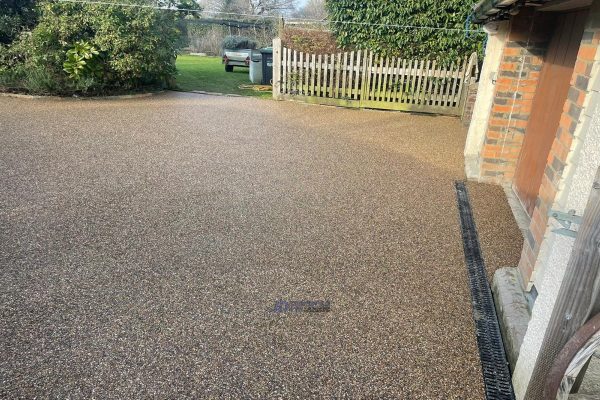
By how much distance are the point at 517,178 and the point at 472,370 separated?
3308 millimetres

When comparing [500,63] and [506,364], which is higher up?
[500,63]

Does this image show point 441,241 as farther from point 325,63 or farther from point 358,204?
point 325,63

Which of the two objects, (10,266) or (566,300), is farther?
(10,266)

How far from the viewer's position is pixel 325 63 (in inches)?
372

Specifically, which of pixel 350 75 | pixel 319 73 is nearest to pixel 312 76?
pixel 319 73

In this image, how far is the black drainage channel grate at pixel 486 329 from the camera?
2.15 meters

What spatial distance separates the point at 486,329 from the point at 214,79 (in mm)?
12747

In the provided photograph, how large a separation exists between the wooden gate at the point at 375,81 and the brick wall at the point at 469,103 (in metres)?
0.53

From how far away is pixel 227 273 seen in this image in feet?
10.1

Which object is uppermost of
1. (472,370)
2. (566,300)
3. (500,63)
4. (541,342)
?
(500,63)

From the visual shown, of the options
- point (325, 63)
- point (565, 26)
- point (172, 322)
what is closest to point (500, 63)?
point (565, 26)

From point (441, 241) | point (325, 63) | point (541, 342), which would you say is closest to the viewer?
point (541, 342)

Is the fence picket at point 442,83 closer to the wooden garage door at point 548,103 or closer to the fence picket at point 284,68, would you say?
the fence picket at point 284,68

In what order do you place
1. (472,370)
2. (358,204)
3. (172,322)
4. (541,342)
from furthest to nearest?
(358,204) → (172,322) → (472,370) → (541,342)
